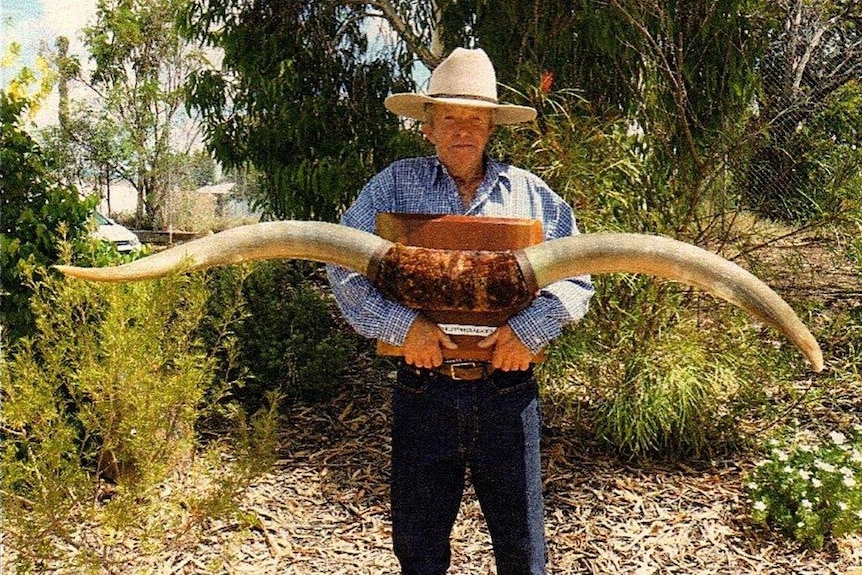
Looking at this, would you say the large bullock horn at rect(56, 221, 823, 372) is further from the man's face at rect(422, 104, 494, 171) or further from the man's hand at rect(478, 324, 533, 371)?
the man's face at rect(422, 104, 494, 171)

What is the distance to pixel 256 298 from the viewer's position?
481cm

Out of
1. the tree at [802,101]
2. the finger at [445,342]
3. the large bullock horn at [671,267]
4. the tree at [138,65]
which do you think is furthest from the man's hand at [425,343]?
the tree at [138,65]

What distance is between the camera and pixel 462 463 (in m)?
2.30

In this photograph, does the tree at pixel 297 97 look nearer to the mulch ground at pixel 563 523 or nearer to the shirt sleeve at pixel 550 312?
the mulch ground at pixel 563 523

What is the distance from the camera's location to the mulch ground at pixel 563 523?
3285 mm

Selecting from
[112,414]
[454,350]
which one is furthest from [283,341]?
[454,350]

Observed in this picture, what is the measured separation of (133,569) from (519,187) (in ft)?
6.56

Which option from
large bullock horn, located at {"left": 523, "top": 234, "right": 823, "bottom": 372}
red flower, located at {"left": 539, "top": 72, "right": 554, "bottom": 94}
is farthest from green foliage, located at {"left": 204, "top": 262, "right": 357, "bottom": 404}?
large bullock horn, located at {"left": 523, "top": 234, "right": 823, "bottom": 372}

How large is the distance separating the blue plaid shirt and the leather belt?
0.15 metres

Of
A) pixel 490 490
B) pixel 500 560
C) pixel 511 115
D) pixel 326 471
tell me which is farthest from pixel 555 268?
pixel 326 471

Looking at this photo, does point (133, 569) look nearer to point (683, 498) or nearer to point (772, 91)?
point (683, 498)

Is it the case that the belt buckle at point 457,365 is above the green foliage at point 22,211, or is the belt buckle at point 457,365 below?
below

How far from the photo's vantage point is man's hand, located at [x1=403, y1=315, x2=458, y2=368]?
2.13m

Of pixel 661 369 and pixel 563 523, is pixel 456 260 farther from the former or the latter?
pixel 661 369
